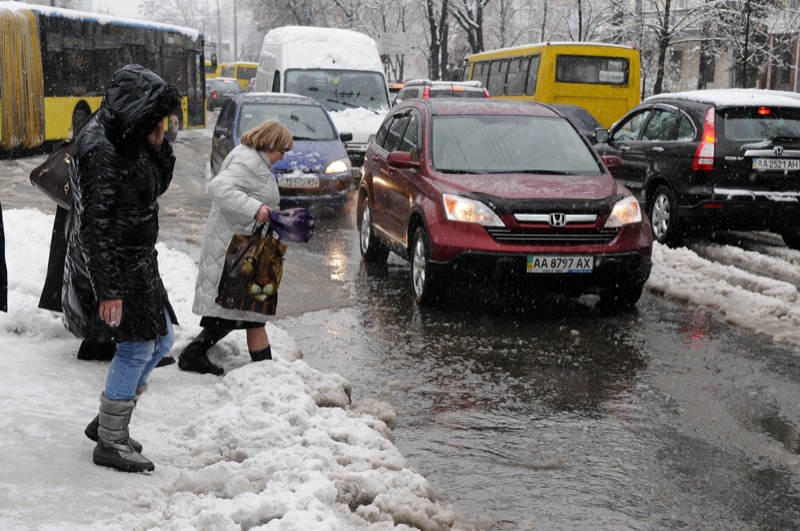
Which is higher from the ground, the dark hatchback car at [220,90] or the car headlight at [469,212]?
the dark hatchback car at [220,90]

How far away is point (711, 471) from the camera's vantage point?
197 inches

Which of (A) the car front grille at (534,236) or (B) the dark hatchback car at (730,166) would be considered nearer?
(A) the car front grille at (534,236)

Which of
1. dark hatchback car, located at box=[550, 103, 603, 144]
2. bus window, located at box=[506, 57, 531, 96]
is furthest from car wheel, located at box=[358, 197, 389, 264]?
bus window, located at box=[506, 57, 531, 96]

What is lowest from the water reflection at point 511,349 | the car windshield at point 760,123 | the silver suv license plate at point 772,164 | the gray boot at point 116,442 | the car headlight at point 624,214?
the water reflection at point 511,349

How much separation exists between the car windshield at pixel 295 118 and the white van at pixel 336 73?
3885 mm

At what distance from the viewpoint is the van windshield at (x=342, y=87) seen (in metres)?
20.8

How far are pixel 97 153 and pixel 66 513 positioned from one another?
1.34 m

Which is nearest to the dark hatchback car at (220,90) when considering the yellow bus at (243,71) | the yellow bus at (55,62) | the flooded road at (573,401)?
the yellow bus at (243,71)

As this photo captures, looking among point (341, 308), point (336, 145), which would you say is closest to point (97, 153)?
point (341, 308)

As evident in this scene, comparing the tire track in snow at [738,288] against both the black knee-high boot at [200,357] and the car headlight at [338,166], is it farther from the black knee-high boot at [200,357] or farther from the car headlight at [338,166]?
the car headlight at [338,166]

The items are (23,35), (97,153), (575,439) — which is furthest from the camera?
(23,35)

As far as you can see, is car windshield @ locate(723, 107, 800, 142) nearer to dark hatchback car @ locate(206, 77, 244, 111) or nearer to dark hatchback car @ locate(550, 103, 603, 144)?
dark hatchback car @ locate(550, 103, 603, 144)

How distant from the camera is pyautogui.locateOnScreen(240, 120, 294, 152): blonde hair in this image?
6023 mm

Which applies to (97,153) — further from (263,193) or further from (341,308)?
(341,308)
